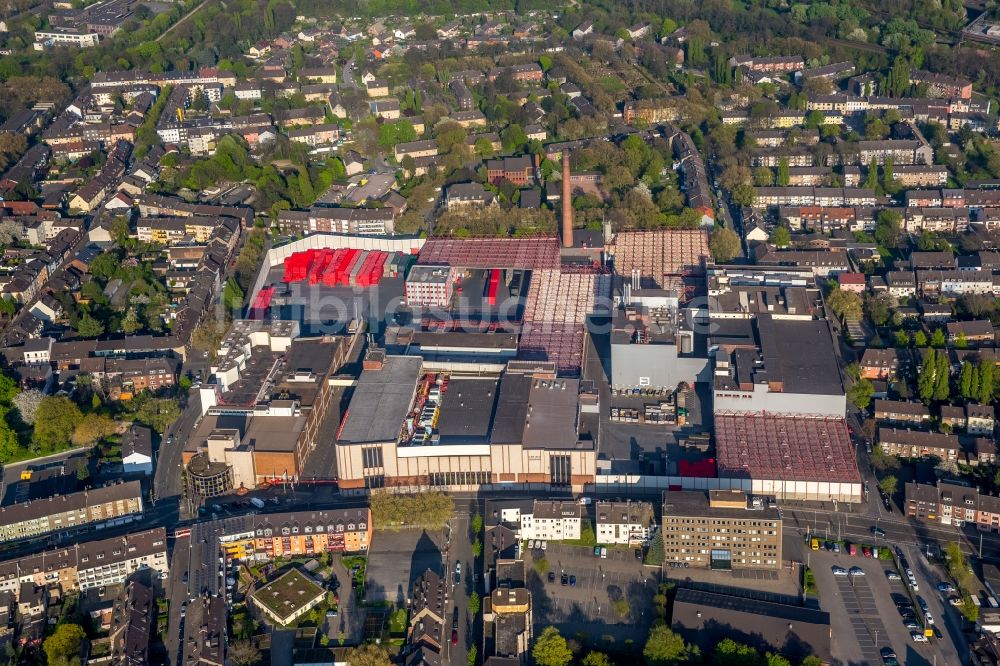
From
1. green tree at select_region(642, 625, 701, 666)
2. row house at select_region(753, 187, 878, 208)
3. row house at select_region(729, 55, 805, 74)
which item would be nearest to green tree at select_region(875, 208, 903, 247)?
row house at select_region(753, 187, 878, 208)

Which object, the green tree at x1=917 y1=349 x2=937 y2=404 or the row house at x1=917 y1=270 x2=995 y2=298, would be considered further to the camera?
the row house at x1=917 y1=270 x2=995 y2=298

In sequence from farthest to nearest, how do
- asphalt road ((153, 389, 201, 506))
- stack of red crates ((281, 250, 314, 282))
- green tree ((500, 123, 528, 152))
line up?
1. green tree ((500, 123, 528, 152))
2. stack of red crates ((281, 250, 314, 282))
3. asphalt road ((153, 389, 201, 506))

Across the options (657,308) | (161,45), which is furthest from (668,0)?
(657,308)

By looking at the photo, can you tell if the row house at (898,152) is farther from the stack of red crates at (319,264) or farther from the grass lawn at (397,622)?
the grass lawn at (397,622)

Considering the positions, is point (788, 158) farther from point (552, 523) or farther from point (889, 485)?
point (552, 523)

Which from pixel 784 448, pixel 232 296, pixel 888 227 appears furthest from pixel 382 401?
pixel 888 227

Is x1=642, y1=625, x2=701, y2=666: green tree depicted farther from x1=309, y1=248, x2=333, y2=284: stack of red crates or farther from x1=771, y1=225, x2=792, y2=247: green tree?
x1=309, y1=248, x2=333, y2=284: stack of red crates

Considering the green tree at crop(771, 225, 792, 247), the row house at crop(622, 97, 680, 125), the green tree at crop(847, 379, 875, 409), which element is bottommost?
the green tree at crop(847, 379, 875, 409)

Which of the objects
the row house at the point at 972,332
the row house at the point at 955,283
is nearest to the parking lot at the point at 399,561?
the row house at the point at 972,332
